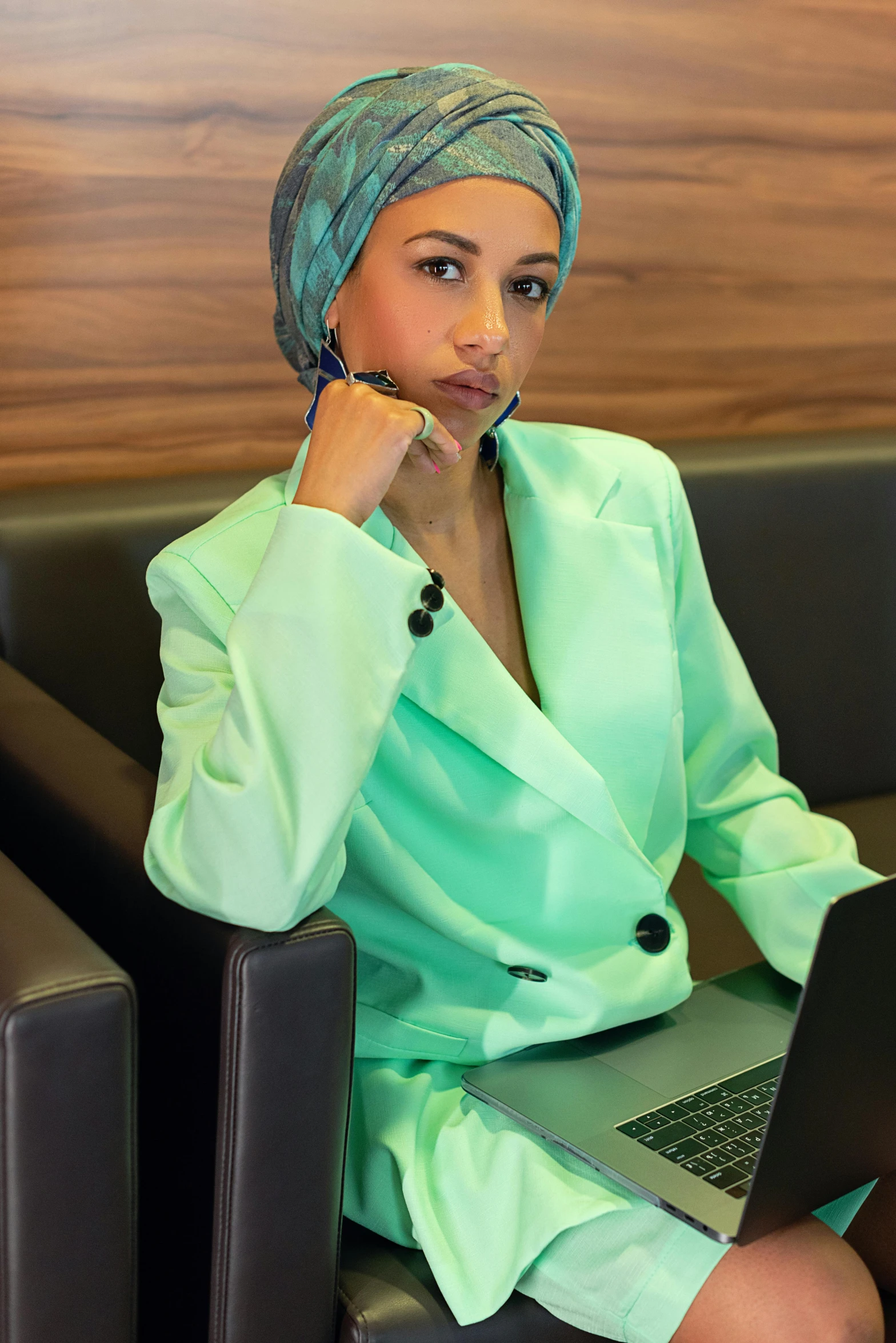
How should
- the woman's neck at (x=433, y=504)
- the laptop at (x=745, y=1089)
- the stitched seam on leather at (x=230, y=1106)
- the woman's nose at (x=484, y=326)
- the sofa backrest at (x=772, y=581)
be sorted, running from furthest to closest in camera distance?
the sofa backrest at (x=772, y=581)
the woman's neck at (x=433, y=504)
the woman's nose at (x=484, y=326)
the stitched seam on leather at (x=230, y=1106)
the laptop at (x=745, y=1089)

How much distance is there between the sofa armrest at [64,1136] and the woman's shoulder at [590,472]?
2.46ft

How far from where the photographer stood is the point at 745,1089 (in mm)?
1239

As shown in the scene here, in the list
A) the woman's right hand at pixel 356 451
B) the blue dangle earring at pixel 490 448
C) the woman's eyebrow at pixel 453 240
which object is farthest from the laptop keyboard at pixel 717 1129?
the woman's eyebrow at pixel 453 240

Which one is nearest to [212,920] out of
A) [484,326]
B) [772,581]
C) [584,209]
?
[484,326]

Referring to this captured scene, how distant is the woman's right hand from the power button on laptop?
1.61ft

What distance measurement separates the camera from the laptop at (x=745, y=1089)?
2.86ft

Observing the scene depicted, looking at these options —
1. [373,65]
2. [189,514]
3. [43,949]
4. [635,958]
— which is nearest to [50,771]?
[43,949]

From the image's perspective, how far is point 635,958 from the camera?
4.35ft

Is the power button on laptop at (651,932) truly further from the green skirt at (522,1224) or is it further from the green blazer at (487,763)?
the green skirt at (522,1224)

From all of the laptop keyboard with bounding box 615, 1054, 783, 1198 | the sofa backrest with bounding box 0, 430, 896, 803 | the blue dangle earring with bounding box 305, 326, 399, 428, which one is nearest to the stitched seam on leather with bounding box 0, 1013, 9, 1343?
the laptop keyboard with bounding box 615, 1054, 783, 1198

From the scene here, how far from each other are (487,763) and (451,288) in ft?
1.48

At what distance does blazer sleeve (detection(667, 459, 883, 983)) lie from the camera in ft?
4.87

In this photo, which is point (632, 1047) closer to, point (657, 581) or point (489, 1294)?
point (489, 1294)

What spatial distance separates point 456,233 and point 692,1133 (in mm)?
838
